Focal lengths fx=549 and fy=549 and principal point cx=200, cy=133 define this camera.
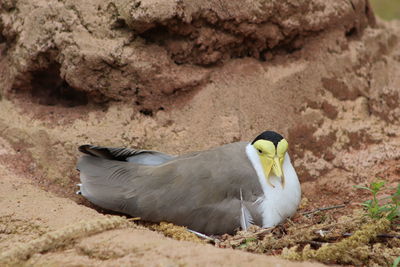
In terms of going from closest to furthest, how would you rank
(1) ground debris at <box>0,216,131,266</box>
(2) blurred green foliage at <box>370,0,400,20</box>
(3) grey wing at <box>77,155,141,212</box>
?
(1) ground debris at <box>0,216,131,266</box>, (3) grey wing at <box>77,155,141,212</box>, (2) blurred green foliage at <box>370,0,400,20</box>

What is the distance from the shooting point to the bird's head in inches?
171

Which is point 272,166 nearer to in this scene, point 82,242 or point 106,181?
point 106,181

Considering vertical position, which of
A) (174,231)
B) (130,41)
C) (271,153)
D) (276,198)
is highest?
(130,41)

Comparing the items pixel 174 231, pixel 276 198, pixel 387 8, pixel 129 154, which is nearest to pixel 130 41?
pixel 129 154

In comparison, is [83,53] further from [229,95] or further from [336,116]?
[336,116]

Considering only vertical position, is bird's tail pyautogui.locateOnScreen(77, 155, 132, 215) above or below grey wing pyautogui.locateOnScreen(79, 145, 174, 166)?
below

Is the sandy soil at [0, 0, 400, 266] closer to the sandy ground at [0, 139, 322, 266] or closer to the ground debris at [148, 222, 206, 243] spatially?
the sandy ground at [0, 139, 322, 266]

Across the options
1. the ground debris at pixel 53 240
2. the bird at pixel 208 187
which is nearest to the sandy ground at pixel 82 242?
the ground debris at pixel 53 240

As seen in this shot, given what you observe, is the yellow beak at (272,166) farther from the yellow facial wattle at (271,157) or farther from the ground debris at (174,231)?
the ground debris at (174,231)

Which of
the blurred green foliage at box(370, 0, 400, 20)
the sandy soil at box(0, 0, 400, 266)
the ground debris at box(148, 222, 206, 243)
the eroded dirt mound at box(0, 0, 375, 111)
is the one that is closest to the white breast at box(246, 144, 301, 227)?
the sandy soil at box(0, 0, 400, 266)

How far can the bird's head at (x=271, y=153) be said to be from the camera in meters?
4.36

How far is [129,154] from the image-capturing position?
4.66 metres

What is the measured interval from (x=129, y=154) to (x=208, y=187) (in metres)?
0.80

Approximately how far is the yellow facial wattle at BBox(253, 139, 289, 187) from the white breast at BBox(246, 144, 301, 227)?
0.15 ft
